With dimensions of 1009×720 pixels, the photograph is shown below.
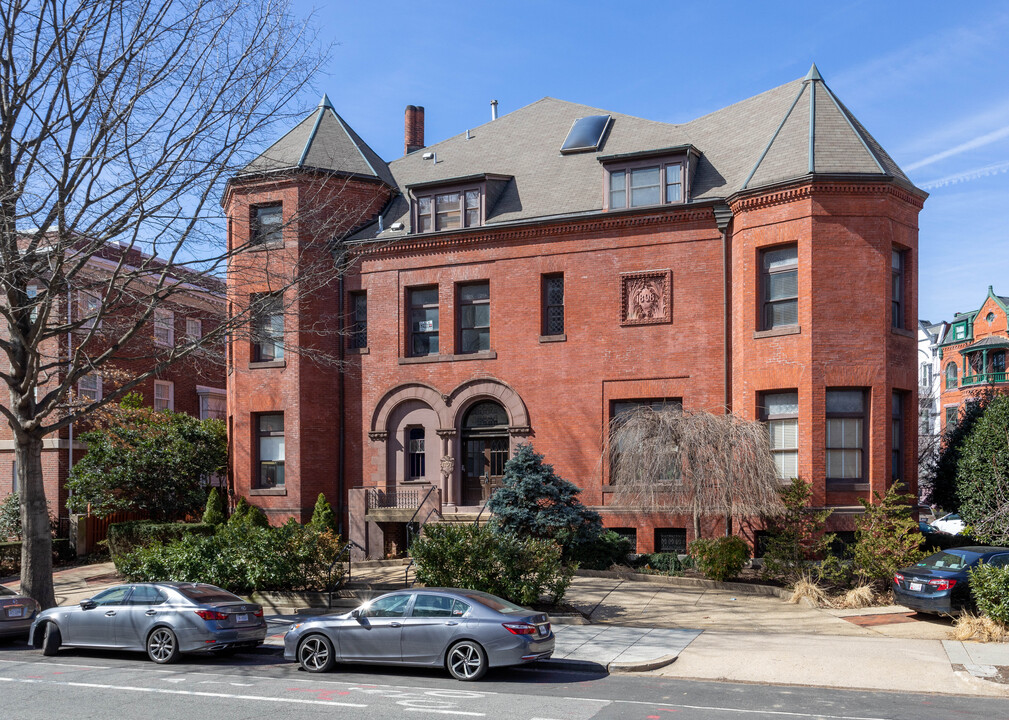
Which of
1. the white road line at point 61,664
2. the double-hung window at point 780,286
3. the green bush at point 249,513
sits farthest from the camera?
the green bush at point 249,513

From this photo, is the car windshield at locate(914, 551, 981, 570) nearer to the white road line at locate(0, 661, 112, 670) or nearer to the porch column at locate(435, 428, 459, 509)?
the porch column at locate(435, 428, 459, 509)

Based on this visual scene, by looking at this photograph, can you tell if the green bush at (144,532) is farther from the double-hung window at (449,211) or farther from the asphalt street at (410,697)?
the asphalt street at (410,697)

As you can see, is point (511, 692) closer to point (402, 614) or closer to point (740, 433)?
point (402, 614)

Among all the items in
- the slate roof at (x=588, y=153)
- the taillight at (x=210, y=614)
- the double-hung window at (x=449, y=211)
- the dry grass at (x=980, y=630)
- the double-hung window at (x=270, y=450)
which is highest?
the slate roof at (x=588, y=153)

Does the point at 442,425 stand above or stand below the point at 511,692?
above

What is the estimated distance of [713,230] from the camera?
25.0m

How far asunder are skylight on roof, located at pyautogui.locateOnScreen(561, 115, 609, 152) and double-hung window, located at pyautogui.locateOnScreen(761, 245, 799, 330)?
7.74 m

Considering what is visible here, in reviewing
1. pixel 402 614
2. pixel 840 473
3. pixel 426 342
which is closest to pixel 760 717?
pixel 402 614

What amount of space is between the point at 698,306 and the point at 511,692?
50.7 feet

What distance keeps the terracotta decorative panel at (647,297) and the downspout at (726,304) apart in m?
1.51

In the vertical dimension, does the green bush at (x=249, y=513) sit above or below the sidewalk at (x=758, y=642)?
above

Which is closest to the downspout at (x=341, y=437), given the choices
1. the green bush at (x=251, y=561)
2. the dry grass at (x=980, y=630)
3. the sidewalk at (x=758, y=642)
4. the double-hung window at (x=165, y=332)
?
the sidewalk at (x=758, y=642)

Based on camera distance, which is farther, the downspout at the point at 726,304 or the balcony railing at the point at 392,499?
the balcony railing at the point at 392,499

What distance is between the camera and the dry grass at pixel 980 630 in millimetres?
15201
